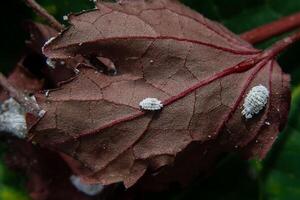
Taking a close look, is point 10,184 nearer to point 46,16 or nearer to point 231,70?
point 46,16

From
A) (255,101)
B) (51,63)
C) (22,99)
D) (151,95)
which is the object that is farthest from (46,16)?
(255,101)

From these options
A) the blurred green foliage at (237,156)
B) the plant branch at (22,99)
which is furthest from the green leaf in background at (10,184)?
the plant branch at (22,99)

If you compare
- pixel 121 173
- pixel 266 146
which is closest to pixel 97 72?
pixel 121 173

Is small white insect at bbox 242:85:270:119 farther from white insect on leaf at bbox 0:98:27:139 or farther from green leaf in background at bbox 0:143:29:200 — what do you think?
green leaf in background at bbox 0:143:29:200

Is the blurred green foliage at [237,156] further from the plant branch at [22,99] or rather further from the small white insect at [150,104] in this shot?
the small white insect at [150,104]

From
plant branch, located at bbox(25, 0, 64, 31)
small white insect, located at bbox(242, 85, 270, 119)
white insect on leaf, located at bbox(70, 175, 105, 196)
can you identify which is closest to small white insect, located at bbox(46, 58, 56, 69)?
plant branch, located at bbox(25, 0, 64, 31)

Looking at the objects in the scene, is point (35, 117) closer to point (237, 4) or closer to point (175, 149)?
point (175, 149)

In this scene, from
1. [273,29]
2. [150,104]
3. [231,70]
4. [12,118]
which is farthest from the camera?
[273,29]
